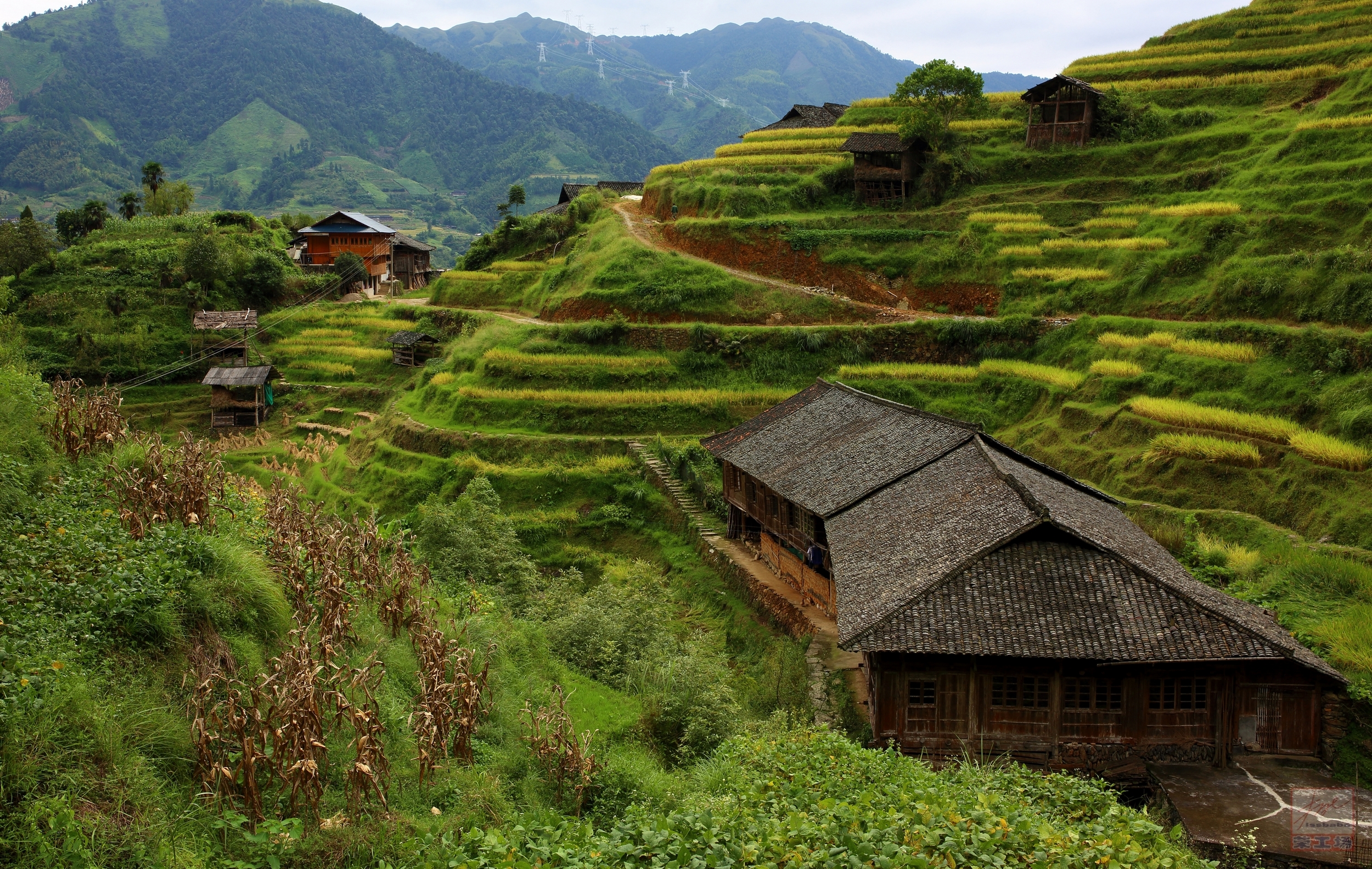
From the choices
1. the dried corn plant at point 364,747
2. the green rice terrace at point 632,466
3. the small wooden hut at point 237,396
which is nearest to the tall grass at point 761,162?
the green rice terrace at point 632,466

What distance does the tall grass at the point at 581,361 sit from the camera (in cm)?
4559

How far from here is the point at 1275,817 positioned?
16.2 meters

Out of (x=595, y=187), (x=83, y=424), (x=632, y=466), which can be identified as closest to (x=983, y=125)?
(x=595, y=187)

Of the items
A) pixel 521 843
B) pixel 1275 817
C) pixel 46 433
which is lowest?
pixel 1275 817

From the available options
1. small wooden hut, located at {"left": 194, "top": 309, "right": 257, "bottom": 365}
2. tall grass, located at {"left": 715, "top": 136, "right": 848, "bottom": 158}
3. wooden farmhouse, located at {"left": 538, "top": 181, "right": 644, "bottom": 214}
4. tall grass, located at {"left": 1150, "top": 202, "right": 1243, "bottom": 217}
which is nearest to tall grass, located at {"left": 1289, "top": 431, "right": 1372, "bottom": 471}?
tall grass, located at {"left": 1150, "top": 202, "right": 1243, "bottom": 217}

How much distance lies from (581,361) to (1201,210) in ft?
96.8

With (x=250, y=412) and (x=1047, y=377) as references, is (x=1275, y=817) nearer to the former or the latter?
(x=1047, y=377)

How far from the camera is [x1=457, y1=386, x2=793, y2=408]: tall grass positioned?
43375 mm

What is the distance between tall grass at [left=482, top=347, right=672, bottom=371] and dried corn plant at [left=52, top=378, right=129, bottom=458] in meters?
25.9

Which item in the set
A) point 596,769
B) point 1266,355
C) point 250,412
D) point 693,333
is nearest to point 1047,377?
point 1266,355

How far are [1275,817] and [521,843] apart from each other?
13318 millimetres

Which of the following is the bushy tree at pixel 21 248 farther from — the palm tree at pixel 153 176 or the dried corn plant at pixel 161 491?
the dried corn plant at pixel 161 491

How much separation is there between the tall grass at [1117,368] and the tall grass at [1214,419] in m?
2.25

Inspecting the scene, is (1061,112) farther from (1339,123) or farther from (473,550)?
(473,550)
